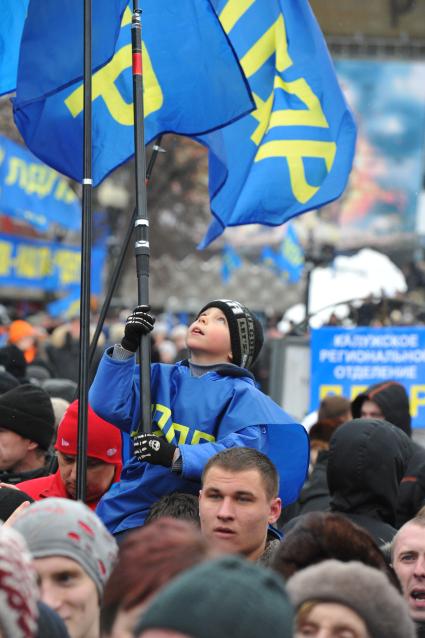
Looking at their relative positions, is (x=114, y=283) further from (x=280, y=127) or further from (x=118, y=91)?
(x=280, y=127)

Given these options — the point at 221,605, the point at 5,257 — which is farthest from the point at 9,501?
the point at 5,257

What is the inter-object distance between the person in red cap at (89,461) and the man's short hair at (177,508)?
1.91ft

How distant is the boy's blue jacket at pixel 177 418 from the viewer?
197 inches

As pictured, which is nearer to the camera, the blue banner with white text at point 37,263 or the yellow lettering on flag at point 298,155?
the yellow lettering on flag at point 298,155

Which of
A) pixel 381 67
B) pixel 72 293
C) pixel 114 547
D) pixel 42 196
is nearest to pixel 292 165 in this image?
pixel 114 547

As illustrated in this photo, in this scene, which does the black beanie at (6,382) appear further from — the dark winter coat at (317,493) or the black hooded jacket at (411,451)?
the black hooded jacket at (411,451)

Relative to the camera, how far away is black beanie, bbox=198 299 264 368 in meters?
5.32

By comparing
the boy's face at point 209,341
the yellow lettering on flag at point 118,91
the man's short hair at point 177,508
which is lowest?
the man's short hair at point 177,508

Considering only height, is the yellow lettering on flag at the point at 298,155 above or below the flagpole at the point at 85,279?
above

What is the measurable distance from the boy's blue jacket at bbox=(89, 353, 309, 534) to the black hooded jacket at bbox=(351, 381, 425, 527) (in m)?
1.08

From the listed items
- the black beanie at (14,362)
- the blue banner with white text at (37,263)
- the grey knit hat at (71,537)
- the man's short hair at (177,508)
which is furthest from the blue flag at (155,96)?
the blue banner with white text at (37,263)

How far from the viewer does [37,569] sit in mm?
3133

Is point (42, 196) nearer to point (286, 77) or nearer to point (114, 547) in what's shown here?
point (286, 77)

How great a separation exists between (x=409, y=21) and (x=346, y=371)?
35986mm
